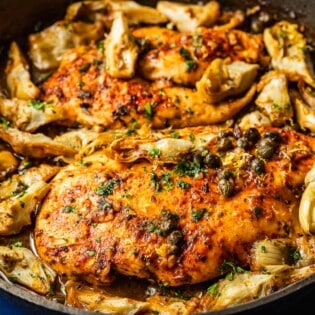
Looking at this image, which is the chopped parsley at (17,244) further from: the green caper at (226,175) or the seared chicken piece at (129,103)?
the green caper at (226,175)

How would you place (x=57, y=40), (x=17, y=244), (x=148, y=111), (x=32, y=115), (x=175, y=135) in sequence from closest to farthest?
(x=17, y=244) < (x=175, y=135) < (x=148, y=111) < (x=32, y=115) < (x=57, y=40)

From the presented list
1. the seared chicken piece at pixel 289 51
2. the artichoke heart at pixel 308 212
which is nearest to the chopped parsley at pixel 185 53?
the seared chicken piece at pixel 289 51

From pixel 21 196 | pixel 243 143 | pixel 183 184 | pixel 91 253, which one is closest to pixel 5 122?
pixel 21 196

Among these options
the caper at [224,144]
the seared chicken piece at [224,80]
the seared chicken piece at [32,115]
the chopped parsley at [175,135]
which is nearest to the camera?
the caper at [224,144]

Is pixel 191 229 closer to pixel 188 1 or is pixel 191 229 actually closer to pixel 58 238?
pixel 58 238

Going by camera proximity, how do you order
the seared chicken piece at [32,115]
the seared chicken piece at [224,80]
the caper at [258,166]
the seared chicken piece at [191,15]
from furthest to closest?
the seared chicken piece at [191,15], the seared chicken piece at [32,115], the seared chicken piece at [224,80], the caper at [258,166]

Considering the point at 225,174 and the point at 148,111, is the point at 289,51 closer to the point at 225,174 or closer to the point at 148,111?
the point at 148,111

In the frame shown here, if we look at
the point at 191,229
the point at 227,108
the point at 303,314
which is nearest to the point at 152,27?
the point at 227,108
